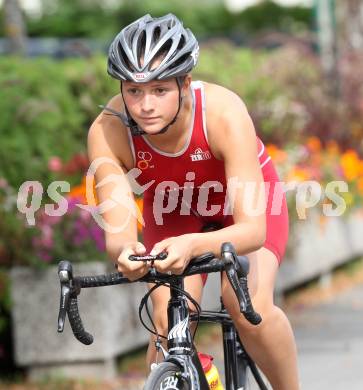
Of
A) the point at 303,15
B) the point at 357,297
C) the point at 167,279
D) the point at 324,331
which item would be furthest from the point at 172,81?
the point at 303,15

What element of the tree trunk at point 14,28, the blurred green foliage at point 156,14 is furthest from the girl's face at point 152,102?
the blurred green foliage at point 156,14

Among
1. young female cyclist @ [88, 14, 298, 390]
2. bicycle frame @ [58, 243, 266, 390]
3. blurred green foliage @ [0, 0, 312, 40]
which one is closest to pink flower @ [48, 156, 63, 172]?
young female cyclist @ [88, 14, 298, 390]

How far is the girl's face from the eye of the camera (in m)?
4.41

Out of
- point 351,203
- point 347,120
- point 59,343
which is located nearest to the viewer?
point 59,343

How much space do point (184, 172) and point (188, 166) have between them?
0.04 metres

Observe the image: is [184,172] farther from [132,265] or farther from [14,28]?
[14,28]

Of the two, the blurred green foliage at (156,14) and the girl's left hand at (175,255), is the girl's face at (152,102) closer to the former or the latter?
the girl's left hand at (175,255)

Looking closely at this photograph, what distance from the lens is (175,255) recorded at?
4.09 m

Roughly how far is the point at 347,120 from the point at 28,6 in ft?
84.8

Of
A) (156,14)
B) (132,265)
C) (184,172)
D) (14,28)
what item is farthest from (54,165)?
(156,14)

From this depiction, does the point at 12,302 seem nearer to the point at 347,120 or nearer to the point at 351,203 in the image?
the point at 351,203

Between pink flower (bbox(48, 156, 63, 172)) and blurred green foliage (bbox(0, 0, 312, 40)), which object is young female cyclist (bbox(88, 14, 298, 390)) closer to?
pink flower (bbox(48, 156, 63, 172))

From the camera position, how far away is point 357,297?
1138 centimetres

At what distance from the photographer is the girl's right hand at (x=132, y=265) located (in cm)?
412
